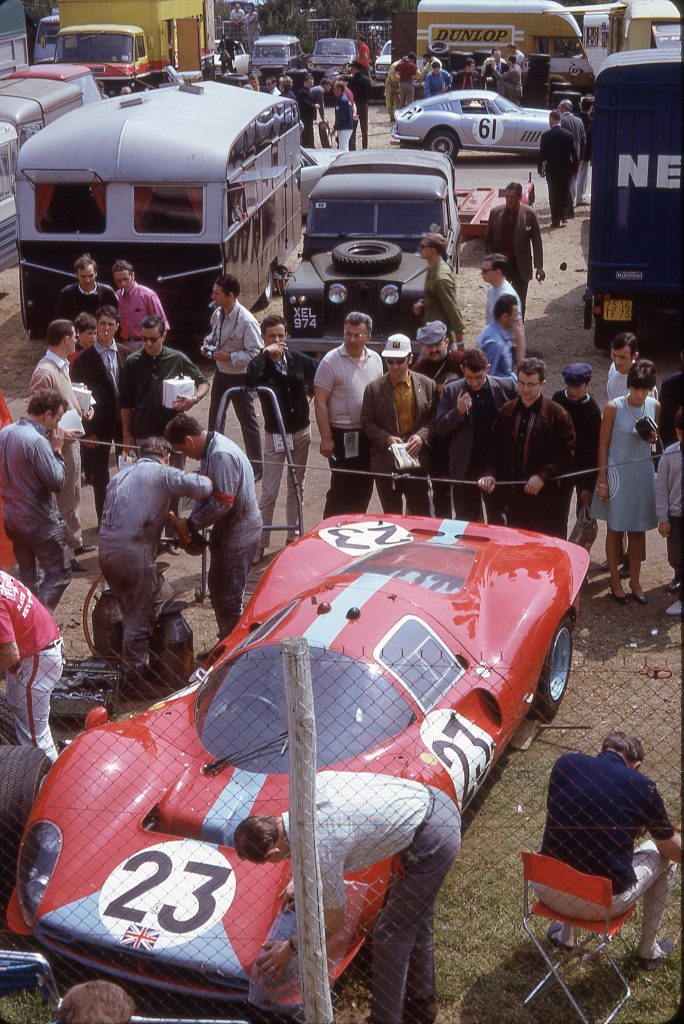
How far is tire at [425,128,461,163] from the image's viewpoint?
25.0 m

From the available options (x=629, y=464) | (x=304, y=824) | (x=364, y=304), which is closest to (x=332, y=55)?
(x=364, y=304)

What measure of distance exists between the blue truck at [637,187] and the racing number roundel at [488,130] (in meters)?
12.3

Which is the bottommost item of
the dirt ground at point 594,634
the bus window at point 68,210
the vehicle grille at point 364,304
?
the dirt ground at point 594,634

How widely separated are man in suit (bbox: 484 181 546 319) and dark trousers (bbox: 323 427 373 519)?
13.8 ft

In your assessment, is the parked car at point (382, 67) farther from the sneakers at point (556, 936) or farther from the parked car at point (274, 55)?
the sneakers at point (556, 936)

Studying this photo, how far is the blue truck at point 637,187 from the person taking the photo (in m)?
12.1

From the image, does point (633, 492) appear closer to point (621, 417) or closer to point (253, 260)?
point (621, 417)

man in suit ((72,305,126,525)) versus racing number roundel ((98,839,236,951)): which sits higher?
man in suit ((72,305,126,525))

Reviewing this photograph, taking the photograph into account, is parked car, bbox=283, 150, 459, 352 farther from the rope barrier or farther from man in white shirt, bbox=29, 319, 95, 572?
man in white shirt, bbox=29, 319, 95, 572

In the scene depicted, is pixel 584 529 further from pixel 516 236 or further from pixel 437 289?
pixel 516 236

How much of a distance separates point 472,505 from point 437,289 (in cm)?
249

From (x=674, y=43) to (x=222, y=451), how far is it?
16.8 metres

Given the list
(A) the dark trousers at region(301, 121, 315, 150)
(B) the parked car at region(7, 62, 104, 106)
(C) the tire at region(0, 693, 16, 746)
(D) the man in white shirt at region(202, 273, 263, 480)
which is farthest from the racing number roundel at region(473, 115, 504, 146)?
(C) the tire at region(0, 693, 16, 746)

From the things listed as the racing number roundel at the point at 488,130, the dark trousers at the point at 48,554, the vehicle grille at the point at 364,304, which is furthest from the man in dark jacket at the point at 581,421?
the racing number roundel at the point at 488,130
